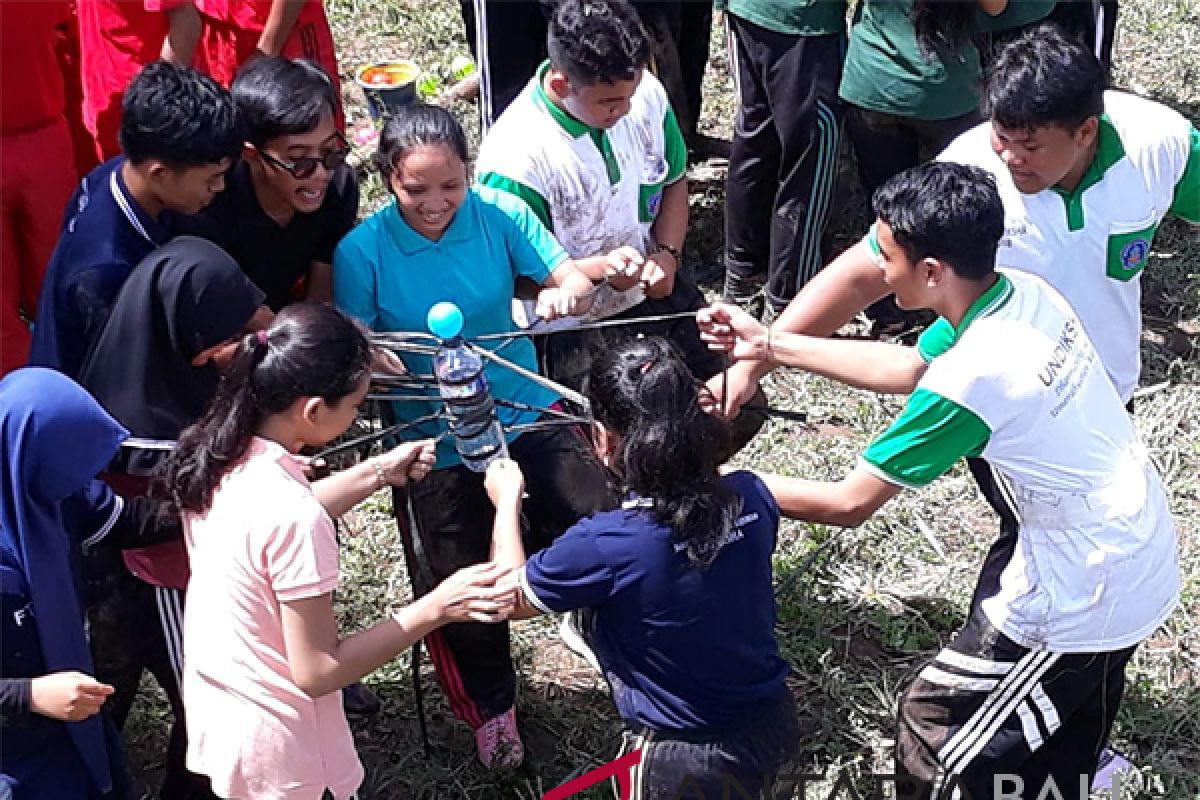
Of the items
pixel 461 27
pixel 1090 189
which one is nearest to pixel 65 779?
pixel 1090 189

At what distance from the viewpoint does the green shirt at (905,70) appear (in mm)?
5277

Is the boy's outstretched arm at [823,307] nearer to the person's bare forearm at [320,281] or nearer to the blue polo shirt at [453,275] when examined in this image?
the blue polo shirt at [453,275]

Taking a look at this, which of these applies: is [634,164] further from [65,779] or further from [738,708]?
[65,779]

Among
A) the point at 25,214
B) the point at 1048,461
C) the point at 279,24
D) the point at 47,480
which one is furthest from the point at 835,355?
the point at 25,214

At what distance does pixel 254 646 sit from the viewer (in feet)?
9.64

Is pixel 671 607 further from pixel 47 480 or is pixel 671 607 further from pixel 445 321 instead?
pixel 47 480

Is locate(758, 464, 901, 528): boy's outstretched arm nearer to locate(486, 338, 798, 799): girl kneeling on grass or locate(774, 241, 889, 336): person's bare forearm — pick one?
locate(486, 338, 798, 799): girl kneeling on grass

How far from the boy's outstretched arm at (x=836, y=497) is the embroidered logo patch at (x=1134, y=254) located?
92 centimetres

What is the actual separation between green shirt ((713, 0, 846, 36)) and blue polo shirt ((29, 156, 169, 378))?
272cm

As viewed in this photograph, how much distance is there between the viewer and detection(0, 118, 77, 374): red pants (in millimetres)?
4578

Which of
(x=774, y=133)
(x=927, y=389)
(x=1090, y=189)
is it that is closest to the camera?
(x=927, y=389)

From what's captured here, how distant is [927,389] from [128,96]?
71.2 inches

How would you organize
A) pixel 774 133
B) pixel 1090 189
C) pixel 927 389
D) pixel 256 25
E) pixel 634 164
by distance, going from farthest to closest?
1. pixel 774 133
2. pixel 256 25
3. pixel 634 164
4. pixel 1090 189
5. pixel 927 389

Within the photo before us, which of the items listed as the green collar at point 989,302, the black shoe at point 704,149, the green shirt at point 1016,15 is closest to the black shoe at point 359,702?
the green collar at point 989,302
